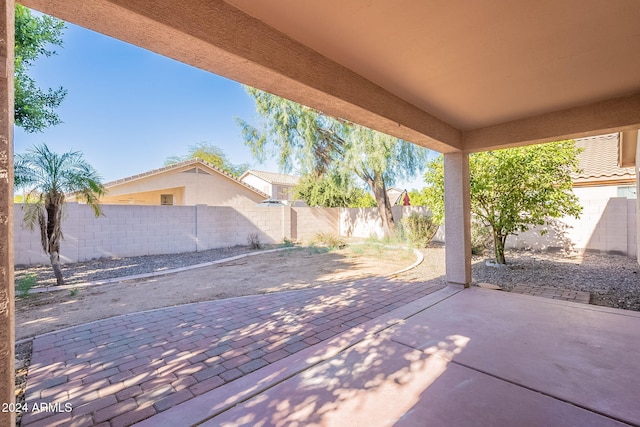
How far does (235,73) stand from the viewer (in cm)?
251

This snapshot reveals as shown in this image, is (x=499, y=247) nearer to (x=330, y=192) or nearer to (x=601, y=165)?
(x=601, y=165)

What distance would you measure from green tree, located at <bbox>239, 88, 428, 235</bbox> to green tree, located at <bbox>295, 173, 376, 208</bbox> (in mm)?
415

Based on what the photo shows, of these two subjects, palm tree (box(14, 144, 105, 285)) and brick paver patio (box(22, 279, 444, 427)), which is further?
palm tree (box(14, 144, 105, 285))

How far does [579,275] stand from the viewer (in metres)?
6.67

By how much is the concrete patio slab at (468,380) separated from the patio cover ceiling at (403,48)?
8.69ft

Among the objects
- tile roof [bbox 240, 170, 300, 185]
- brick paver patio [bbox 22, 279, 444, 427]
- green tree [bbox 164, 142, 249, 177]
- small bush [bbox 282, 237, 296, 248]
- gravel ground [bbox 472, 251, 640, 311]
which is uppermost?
green tree [bbox 164, 142, 249, 177]

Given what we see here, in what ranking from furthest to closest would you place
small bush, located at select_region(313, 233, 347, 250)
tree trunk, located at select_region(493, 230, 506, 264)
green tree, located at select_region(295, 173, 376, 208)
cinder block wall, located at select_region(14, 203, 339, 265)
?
green tree, located at select_region(295, 173, 376, 208)
small bush, located at select_region(313, 233, 347, 250)
cinder block wall, located at select_region(14, 203, 339, 265)
tree trunk, located at select_region(493, 230, 506, 264)

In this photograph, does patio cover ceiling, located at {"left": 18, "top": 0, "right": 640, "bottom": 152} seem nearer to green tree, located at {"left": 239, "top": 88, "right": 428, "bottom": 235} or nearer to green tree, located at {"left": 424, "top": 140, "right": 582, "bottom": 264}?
green tree, located at {"left": 424, "top": 140, "right": 582, "bottom": 264}

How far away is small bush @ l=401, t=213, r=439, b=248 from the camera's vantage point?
11.8 metres

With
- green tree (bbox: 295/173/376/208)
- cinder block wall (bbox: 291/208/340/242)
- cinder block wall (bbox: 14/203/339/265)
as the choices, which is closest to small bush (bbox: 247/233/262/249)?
cinder block wall (bbox: 14/203/339/265)

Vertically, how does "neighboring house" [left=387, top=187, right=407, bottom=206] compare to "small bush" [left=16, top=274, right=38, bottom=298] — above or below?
above

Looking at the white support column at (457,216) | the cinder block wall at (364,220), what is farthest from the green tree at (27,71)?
the cinder block wall at (364,220)

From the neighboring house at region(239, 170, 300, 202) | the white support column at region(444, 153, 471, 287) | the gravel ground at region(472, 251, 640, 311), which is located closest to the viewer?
the gravel ground at region(472, 251, 640, 311)

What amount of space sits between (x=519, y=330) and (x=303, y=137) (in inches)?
441
